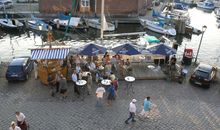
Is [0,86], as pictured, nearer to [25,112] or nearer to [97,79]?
[25,112]

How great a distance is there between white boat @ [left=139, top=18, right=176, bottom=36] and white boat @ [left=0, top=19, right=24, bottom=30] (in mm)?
19541

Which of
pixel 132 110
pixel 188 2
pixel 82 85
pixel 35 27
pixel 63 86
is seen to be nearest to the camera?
pixel 132 110

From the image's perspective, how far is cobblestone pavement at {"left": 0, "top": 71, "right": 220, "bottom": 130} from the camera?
1909cm

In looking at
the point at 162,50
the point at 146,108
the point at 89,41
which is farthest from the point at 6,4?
the point at 146,108

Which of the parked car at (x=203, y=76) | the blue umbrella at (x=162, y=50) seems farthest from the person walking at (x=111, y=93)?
the parked car at (x=203, y=76)

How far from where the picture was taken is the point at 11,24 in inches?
1799

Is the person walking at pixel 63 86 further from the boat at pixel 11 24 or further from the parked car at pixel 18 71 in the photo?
the boat at pixel 11 24

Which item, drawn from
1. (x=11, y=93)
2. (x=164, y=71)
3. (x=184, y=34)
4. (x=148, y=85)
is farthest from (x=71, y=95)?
(x=184, y=34)

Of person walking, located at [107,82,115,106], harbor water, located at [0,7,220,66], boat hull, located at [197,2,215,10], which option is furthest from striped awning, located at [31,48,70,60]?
boat hull, located at [197,2,215,10]

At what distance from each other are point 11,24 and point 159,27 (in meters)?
22.6

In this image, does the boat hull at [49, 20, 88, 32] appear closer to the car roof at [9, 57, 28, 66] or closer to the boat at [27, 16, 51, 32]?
the boat at [27, 16, 51, 32]

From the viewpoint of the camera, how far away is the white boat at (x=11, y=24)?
4538 centimetres

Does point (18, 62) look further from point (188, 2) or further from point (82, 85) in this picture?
point (188, 2)

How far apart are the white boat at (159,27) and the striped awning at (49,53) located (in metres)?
25.7
